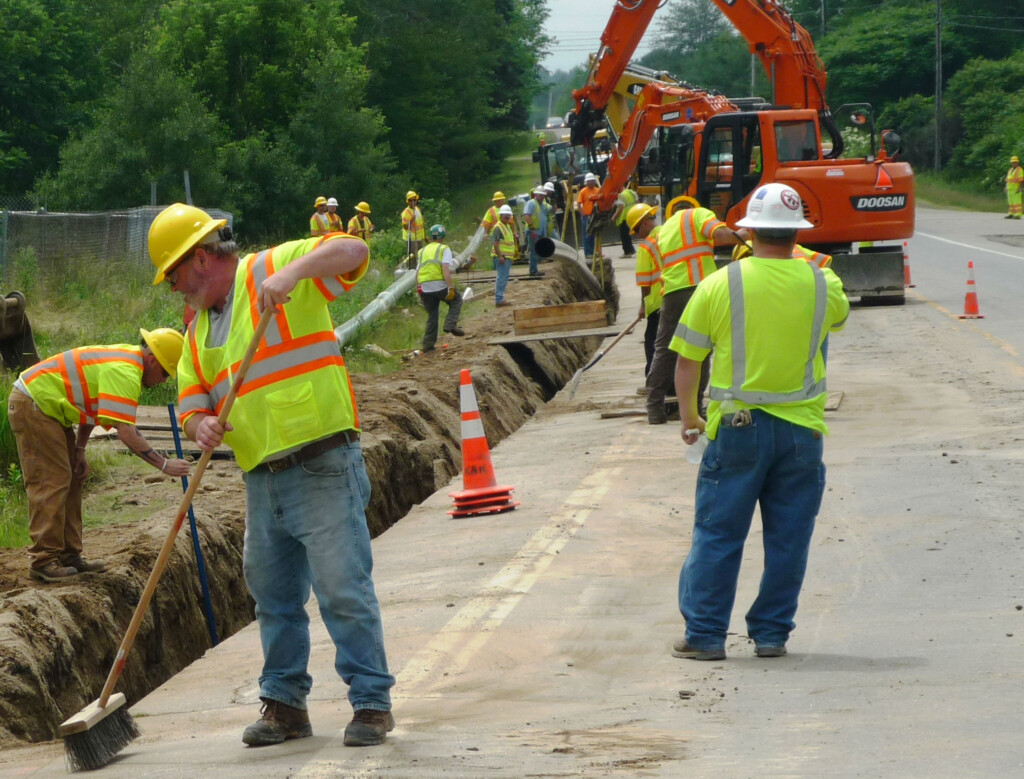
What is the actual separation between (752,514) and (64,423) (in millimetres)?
4692

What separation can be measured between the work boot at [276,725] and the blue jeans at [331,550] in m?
0.03

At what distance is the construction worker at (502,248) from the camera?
77.7 feet

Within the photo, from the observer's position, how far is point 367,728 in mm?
4980

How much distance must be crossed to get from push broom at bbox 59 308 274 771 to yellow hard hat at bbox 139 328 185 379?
3254mm

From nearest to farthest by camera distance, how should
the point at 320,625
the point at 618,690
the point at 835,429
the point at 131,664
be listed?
the point at 618,690
the point at 320,625
the point at 131,664
the point at 835,429

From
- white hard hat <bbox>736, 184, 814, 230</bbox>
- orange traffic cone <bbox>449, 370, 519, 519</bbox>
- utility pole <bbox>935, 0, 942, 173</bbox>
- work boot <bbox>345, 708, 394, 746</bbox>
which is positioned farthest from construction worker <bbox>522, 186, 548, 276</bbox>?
utility pole <bbox>935, 0, 942, 173</bbox>

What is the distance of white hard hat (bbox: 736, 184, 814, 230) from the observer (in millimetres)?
5973

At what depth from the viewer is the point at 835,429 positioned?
12.5 m

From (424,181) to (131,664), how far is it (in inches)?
2054

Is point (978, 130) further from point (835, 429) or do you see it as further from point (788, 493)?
point (788, 493)

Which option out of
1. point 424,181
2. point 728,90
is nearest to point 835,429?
point 424,181

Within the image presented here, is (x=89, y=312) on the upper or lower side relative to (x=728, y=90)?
lower

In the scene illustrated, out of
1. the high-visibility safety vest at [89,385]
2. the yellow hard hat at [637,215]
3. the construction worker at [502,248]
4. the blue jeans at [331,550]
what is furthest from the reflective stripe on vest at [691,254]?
the construction worker at [502,248]

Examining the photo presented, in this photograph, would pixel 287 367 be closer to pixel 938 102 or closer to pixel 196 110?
pixel 196 110
